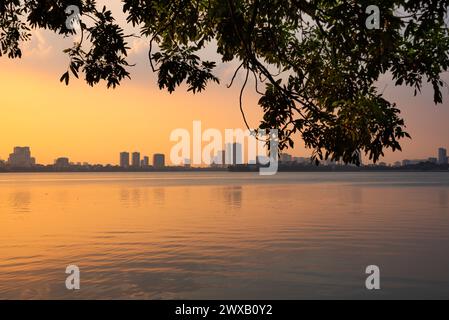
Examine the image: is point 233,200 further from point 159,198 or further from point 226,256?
point 226,256

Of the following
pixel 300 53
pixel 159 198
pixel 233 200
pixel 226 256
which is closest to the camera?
pixel 300 53

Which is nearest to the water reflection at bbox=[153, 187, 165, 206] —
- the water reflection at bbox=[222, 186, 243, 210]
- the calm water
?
the water reflection at bbox=[222, 186, 243, 210]

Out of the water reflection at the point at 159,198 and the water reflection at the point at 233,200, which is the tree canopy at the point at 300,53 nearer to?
the water reflection at the point at 233,200

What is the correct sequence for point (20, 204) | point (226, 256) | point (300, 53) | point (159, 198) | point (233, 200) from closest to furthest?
1. point (300, 53)
2. point (226, 256)
3. point (20, 204)
4. point (233, 200)
5. point (159, 198)

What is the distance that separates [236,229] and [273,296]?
1901 cm

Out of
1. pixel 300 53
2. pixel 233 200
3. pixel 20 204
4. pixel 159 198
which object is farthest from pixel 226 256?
pixel 159 198

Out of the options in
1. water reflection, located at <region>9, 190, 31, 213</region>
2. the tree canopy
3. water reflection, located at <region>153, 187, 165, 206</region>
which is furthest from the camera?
water reflection, located at <region>153, 187, 165, 206</region>

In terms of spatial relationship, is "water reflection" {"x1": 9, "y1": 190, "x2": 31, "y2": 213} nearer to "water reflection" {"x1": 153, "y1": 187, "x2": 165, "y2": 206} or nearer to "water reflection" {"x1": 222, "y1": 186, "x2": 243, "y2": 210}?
"water reflection" {"x1": 153, "y1": 187, "x2": 165, "y2": 206}

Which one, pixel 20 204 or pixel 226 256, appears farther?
pixel 20 204

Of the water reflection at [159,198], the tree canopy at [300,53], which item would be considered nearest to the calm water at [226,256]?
the tree canopy at [300,53]

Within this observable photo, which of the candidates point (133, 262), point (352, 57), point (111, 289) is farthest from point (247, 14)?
point (133, 262)

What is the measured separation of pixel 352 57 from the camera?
1171cm

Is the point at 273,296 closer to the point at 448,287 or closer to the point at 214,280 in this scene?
the point at 214,280

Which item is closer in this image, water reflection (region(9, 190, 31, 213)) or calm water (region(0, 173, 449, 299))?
calm water (region(0, 173, 449, 299))
